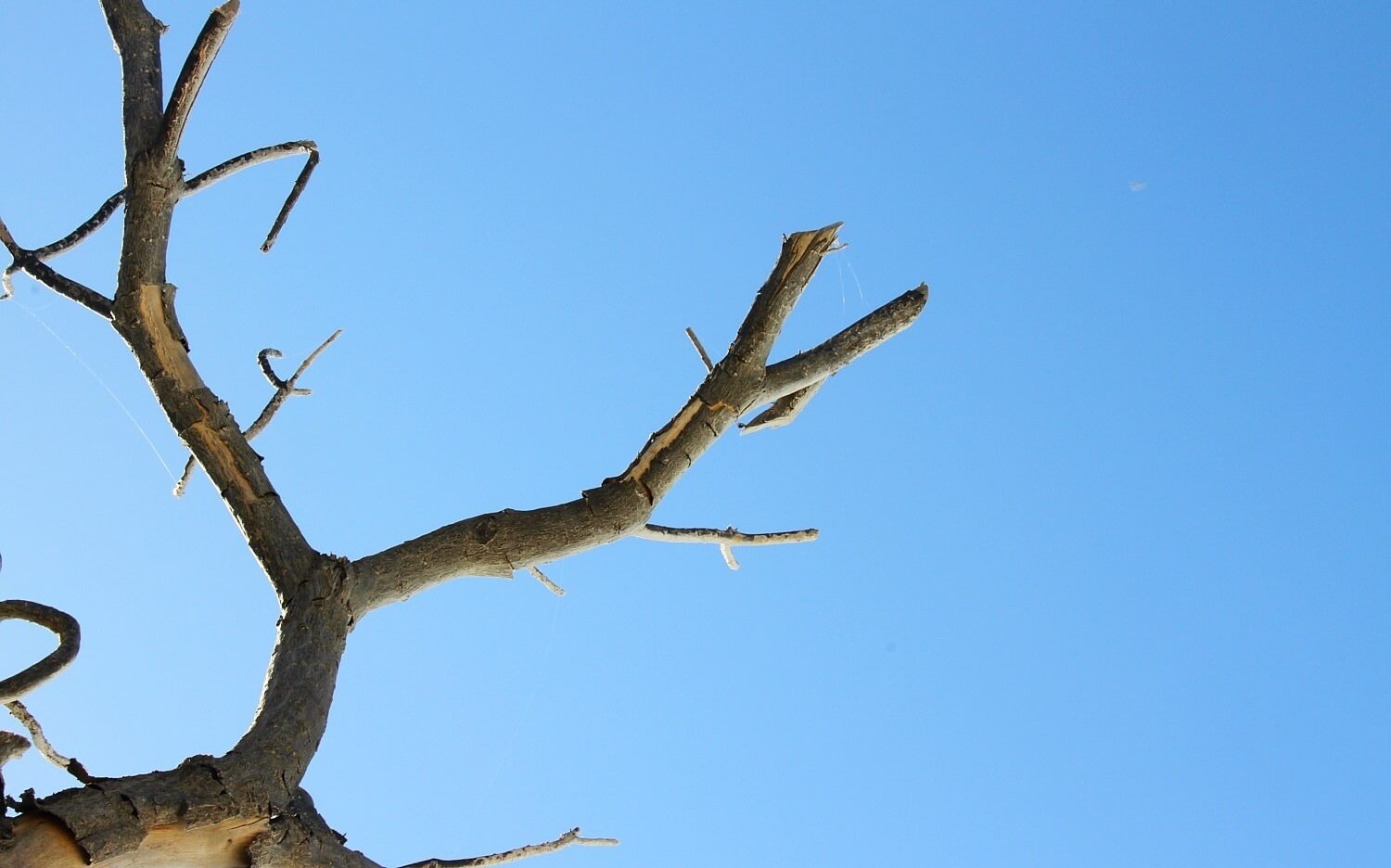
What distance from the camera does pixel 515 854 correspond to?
2820mm

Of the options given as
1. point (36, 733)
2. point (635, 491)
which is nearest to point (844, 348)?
point (635, 491)

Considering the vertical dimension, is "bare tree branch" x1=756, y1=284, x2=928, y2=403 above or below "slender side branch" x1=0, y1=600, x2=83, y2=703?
above

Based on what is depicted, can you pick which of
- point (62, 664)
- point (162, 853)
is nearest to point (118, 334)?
point (62, 664)

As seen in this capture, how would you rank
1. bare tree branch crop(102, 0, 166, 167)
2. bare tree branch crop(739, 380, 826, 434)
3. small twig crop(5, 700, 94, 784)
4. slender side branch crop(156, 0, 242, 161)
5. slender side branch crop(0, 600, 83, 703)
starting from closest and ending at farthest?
slender side branch crop(0, 600, 83, 703) → small twig crop(5, 700, 94, 784) → slender side branch crop(156, 0, 242, 161) → bare tree branch crop(102, 0, 166, 167) → bare tree branch crop(739, 380, 826, 434)

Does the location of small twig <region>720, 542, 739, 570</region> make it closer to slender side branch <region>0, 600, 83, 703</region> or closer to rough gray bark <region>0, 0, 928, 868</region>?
rough gray bark <region>0, 0, 928, 868</region>

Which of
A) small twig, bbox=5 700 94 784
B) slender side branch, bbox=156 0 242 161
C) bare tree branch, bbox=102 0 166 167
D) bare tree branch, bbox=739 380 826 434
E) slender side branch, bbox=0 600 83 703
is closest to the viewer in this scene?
slender side branch, bbox=0 600 83 703

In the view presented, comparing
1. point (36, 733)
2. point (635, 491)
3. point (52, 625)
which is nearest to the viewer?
point (52, 625)

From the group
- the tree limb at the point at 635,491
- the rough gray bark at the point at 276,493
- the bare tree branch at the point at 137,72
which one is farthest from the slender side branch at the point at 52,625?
the bare tree branch at the point at 137,72

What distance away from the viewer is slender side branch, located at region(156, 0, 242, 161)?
2.78 meters

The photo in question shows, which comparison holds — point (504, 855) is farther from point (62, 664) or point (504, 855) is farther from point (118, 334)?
point (118, 334)

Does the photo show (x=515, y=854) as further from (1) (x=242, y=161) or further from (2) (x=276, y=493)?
(1) (x=242, y=161)

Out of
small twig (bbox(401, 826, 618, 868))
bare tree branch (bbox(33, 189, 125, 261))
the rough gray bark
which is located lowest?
small twig (bbox(401, 826, 618, 868))

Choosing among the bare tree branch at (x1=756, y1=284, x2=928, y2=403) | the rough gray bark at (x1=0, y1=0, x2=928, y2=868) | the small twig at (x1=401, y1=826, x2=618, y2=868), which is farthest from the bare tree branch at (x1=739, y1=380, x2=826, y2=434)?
the small twig at (x1=401, y1=826, x2=618, y2=868)

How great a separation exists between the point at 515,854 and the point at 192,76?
87.2 inches
